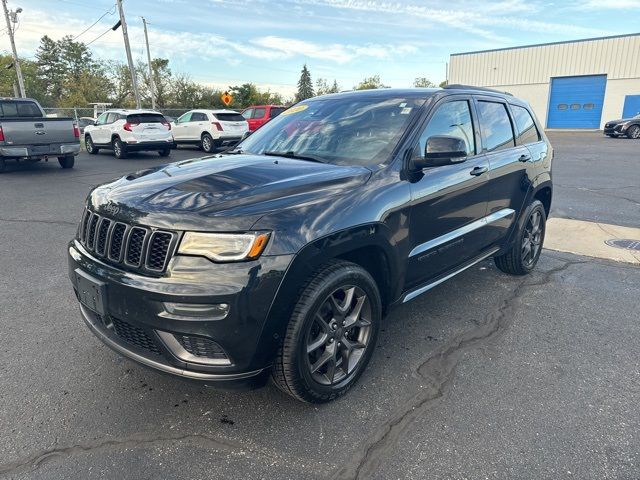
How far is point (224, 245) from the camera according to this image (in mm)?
2203

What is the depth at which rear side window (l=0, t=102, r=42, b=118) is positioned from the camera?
42.2 ft

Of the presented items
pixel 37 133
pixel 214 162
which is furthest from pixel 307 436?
pixel 37 133

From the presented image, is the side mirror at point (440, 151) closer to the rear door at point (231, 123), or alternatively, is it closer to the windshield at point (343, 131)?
the windshield at point (343, 131)

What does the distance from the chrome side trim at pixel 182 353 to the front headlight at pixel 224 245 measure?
0.42 metres

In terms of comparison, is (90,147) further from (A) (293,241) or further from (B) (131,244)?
(A) (293,241)

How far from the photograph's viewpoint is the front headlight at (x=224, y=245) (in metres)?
2.19

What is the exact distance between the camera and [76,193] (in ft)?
31.0

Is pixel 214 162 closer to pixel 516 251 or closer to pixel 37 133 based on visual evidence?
pixel 516 251

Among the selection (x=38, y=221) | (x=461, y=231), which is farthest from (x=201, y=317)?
(x=38, y=221)

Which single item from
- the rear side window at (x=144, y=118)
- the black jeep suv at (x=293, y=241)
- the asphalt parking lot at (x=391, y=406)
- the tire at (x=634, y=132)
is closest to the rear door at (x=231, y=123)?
the rear side window at (x=144, y=118)

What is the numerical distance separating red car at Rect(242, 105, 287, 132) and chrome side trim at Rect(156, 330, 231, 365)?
17302mm

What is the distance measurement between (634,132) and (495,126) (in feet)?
87.7

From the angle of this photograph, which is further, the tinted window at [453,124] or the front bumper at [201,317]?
the tinted window at [453,124]

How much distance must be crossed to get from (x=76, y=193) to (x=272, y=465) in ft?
29.1
